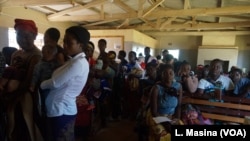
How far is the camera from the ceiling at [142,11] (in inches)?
196

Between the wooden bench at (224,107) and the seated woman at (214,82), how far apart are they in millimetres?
113

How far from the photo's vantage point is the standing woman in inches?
53.7

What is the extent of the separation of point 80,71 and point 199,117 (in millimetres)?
1433

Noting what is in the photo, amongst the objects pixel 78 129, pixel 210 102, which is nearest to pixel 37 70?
pixel 78 129

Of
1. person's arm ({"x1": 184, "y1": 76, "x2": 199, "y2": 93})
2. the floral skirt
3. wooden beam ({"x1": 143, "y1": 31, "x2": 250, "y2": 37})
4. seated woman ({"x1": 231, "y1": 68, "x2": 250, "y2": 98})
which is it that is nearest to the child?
the floral skirt

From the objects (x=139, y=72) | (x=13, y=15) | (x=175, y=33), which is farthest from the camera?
(x=175, y=33)

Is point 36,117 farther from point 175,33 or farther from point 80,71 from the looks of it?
point 175,33

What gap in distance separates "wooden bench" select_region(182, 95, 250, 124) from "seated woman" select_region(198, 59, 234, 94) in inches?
4.4

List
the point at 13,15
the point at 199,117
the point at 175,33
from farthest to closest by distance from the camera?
the point at 175,33, the point at 13,15, the point at 199,117

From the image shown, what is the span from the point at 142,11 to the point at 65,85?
14.2 ft

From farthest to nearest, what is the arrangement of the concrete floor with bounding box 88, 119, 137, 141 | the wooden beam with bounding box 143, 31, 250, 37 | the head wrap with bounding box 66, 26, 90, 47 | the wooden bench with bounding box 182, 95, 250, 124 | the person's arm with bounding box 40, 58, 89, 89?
the wooden beam with bounding box 143, 31, 250, 37 < the concrete floor with bounding box 88, 119, 137, 141 < the wooden bench with bounding box 182, 95, 250, 124 < the head wrap with bounding box 66, 26, 90, 47 < the person's arm with bounding box 40, 58, 89, 89

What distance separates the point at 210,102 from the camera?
7.55ft

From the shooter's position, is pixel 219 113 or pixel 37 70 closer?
pixel 37 70

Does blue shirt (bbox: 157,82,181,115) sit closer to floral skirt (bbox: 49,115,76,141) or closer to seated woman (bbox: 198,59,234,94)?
seated woman (bbox: 198,59,234,94)
